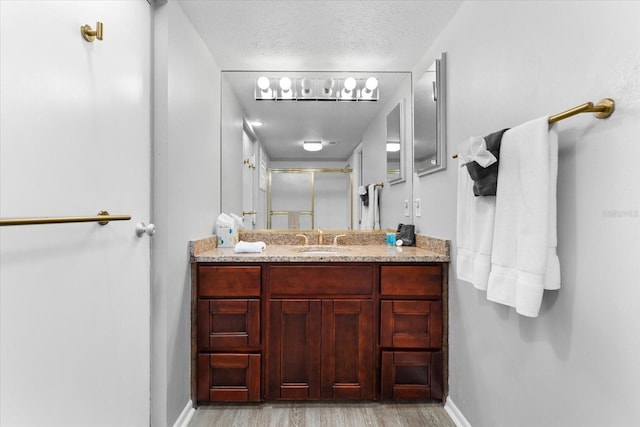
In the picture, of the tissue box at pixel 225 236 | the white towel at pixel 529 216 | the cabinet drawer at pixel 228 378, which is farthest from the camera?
the tissue box at pixel 225 236

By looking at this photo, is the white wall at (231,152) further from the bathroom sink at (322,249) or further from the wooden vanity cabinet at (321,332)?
the wooden vanity cabinet at (321,332)

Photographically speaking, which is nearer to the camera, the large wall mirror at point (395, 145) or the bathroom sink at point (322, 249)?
the bathroom sink at point (322, 249)

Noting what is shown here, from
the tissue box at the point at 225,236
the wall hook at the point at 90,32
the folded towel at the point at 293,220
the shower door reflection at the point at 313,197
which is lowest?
the tissue box at the point at 225,236

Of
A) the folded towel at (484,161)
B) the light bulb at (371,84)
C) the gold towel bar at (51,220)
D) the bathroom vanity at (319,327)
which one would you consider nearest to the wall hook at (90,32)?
the gold towel bar at (51,220)

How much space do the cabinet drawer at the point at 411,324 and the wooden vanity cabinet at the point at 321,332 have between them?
8 cm

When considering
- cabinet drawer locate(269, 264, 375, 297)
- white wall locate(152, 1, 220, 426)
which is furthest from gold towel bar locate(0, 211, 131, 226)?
cabinet drawer locate(269, 264, 375, 297)

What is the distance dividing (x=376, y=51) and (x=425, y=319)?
5.29 ft

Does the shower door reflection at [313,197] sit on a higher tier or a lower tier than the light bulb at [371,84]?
lower

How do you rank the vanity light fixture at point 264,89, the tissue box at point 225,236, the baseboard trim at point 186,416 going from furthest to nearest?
the vanity light fixture at point 264,89, the tissue box at point 225,236, the baseboard trim at point 186,416

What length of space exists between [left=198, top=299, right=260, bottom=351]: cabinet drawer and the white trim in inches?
41.9

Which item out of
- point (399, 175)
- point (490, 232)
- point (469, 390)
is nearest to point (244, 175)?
point (399, 175)

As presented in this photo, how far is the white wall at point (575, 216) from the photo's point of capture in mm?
838

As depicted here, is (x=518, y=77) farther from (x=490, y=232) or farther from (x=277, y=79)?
(x=277, y=79)

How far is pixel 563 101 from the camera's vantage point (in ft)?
3.41
